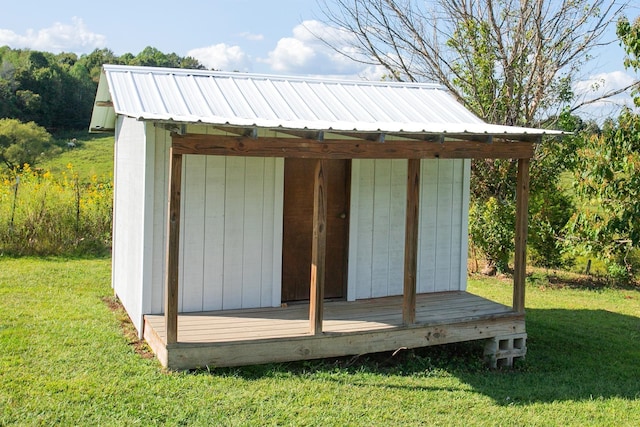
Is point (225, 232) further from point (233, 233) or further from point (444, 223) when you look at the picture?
point (444, 223)

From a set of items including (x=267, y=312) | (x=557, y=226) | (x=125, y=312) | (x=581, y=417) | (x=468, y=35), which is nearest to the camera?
(x=581, y=417)

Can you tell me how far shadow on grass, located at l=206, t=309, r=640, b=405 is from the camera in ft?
21.0

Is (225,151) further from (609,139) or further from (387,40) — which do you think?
(387,40)

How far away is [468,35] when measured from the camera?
13.7m

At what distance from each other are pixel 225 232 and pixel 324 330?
1549 mm

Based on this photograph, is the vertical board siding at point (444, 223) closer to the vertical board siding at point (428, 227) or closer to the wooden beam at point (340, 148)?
the vertical board siding at point (428, 227)

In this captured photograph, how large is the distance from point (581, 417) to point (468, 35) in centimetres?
946

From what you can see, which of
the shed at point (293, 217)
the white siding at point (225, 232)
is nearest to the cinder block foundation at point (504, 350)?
the shed at point (293, 217)

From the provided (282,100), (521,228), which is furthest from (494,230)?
(282,100)

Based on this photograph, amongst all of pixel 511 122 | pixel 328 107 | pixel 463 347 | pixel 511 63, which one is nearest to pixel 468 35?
pixel 511 63

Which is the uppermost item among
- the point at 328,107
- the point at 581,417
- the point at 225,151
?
the point at 328,107

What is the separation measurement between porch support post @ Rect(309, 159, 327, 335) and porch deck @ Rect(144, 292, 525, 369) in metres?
0.19

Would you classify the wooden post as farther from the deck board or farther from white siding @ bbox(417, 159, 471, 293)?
white siding @ bbox(417, 159, 471, 293)

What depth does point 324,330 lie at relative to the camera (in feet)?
22.0
